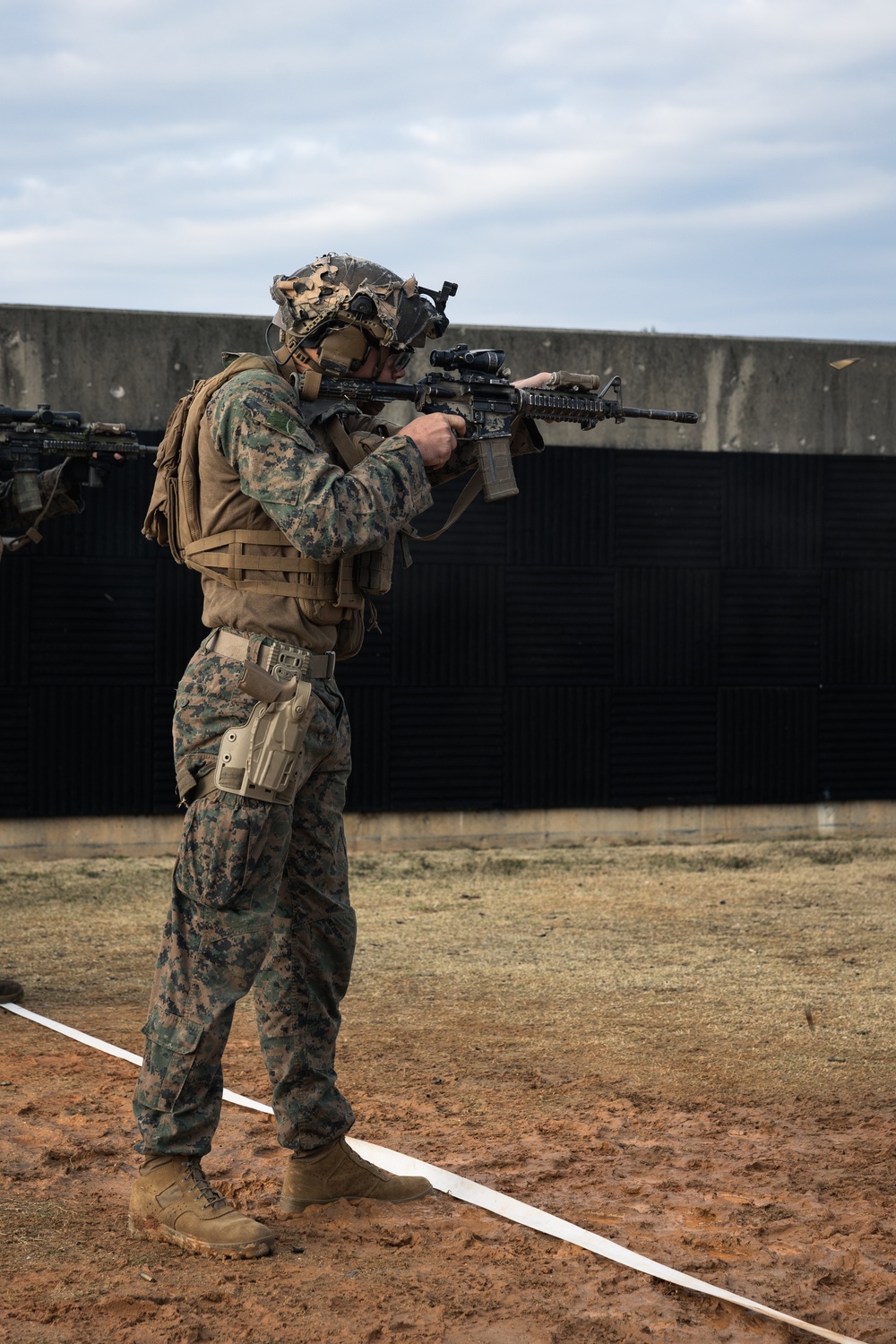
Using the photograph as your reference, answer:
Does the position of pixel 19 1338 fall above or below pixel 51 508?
below

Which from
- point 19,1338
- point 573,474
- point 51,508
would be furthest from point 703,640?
point 19,1338

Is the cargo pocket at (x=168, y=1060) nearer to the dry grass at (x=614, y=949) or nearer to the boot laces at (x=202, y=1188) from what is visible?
the boot laces at (x=202, y=1188)

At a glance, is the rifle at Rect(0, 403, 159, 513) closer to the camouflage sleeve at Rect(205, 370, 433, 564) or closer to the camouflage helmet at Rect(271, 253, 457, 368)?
the camouflage helmet at Rect(271, 253, 457, 368)

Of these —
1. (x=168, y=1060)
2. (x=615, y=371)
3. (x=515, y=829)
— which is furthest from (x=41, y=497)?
(x=615, y=371)

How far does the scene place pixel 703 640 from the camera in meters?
9.45

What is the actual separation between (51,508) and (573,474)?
4166mm

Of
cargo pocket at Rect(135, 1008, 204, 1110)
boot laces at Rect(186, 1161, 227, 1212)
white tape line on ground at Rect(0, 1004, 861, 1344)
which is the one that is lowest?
white tape line on ground at Rect(0, 1004, 861, 1344)

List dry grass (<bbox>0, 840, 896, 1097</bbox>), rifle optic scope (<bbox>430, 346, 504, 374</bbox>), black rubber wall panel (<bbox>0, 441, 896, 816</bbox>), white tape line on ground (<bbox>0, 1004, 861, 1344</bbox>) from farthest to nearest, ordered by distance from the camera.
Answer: black rubber wall panel (<bbox>0, 441, 896, 816</bbox>) → dry grass (<bbox>0, 840, 896, 1097</bbox>) → rifle optic scope (<bbox>430, 346, 504, 374</bbox>) → white tape line on ground (<bbox>0, 1004, 861, 1344</bbox>)

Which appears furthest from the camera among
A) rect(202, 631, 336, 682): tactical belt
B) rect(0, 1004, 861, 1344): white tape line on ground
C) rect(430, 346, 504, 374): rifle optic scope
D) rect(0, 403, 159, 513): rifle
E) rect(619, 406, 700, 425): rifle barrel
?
rect(0, 403, 159, 513): rifle

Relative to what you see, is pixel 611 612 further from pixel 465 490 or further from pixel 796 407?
pixel 465 490

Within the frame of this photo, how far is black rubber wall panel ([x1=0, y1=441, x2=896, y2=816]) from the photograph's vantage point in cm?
845

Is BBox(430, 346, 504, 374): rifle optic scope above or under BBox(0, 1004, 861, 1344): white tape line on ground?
above

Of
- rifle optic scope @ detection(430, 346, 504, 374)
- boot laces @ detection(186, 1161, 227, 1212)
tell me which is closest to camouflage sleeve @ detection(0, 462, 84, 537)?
rifle optic scope @ detection(430, 346, 504, 374)

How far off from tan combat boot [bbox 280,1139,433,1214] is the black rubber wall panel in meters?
5.63
